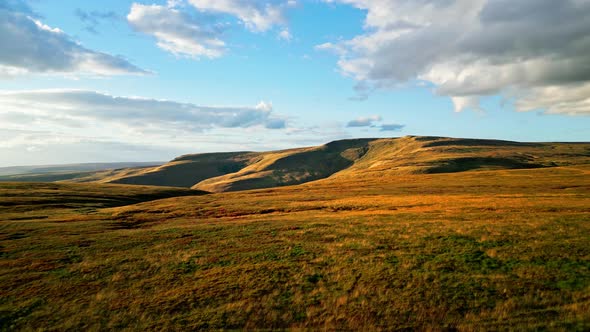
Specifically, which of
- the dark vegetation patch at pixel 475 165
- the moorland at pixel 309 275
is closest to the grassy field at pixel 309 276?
the moorland at pixel 309 275

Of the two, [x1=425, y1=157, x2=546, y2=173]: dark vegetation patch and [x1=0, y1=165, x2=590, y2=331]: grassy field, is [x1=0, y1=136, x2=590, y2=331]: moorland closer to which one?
[x1=0, y1=165, x2=590, y2=331]: grassy field

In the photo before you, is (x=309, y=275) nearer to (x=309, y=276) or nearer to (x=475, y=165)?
(x=309, y=276)

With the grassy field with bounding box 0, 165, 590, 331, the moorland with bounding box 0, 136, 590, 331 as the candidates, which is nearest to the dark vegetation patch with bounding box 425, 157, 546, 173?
the moorland with bounding box 0, 136, 590, 331

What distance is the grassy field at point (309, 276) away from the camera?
15570mm

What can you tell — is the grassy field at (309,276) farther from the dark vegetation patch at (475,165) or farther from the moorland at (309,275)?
the dark vegetation patch at (475,165)

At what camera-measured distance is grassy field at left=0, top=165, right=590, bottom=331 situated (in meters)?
15.6

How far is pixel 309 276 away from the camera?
68.7ft

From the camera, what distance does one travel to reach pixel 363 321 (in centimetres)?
1511

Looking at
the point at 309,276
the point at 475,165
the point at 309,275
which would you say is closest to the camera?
the point at 309,276

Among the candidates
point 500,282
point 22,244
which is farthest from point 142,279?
point 500,282

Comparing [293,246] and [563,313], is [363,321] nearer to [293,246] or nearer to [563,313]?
[563,313]

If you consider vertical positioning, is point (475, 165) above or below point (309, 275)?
above

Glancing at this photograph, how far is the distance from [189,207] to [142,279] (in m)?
43.9

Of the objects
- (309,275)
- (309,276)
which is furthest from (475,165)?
(309,276)
